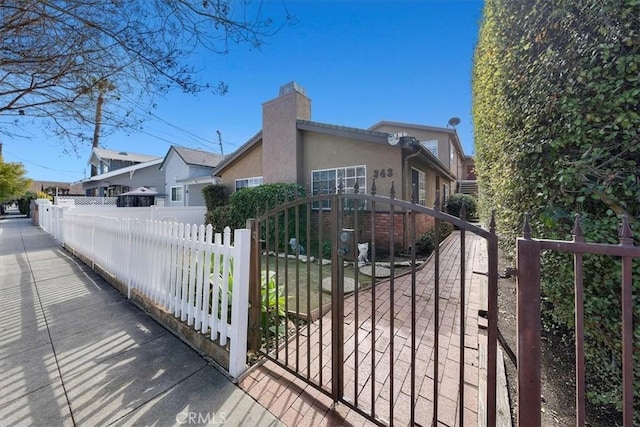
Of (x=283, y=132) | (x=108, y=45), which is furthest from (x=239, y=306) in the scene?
(x=283, y=132)

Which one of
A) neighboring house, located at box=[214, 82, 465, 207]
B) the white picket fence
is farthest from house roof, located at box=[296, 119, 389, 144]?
the white picket fence

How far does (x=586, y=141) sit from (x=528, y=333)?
143 cm

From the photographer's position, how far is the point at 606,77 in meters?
1.76

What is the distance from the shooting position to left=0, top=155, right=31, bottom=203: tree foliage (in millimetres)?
19078

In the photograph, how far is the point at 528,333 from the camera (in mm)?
1460

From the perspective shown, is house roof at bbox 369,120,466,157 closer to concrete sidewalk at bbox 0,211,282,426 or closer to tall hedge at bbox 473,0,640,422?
tall hedge at bbox 473,0,640,422

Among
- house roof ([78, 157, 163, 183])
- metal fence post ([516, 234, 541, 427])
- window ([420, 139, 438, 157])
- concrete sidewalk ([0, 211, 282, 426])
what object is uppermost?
window ([420, 139, 438, 157])

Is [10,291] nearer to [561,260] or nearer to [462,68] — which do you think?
[561,260]

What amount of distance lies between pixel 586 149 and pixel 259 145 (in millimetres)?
11613

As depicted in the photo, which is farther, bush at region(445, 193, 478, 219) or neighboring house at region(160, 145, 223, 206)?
neighboring house at region(160, 145, 223, 206)

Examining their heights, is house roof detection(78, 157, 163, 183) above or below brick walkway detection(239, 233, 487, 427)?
above

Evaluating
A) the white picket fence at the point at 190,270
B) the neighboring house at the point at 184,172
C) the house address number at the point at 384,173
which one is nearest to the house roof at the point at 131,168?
the neighboring house at the point at 184,172

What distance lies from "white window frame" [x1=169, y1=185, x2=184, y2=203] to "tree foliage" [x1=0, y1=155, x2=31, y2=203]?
1137 cm

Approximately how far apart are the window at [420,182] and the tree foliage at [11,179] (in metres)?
27.0
